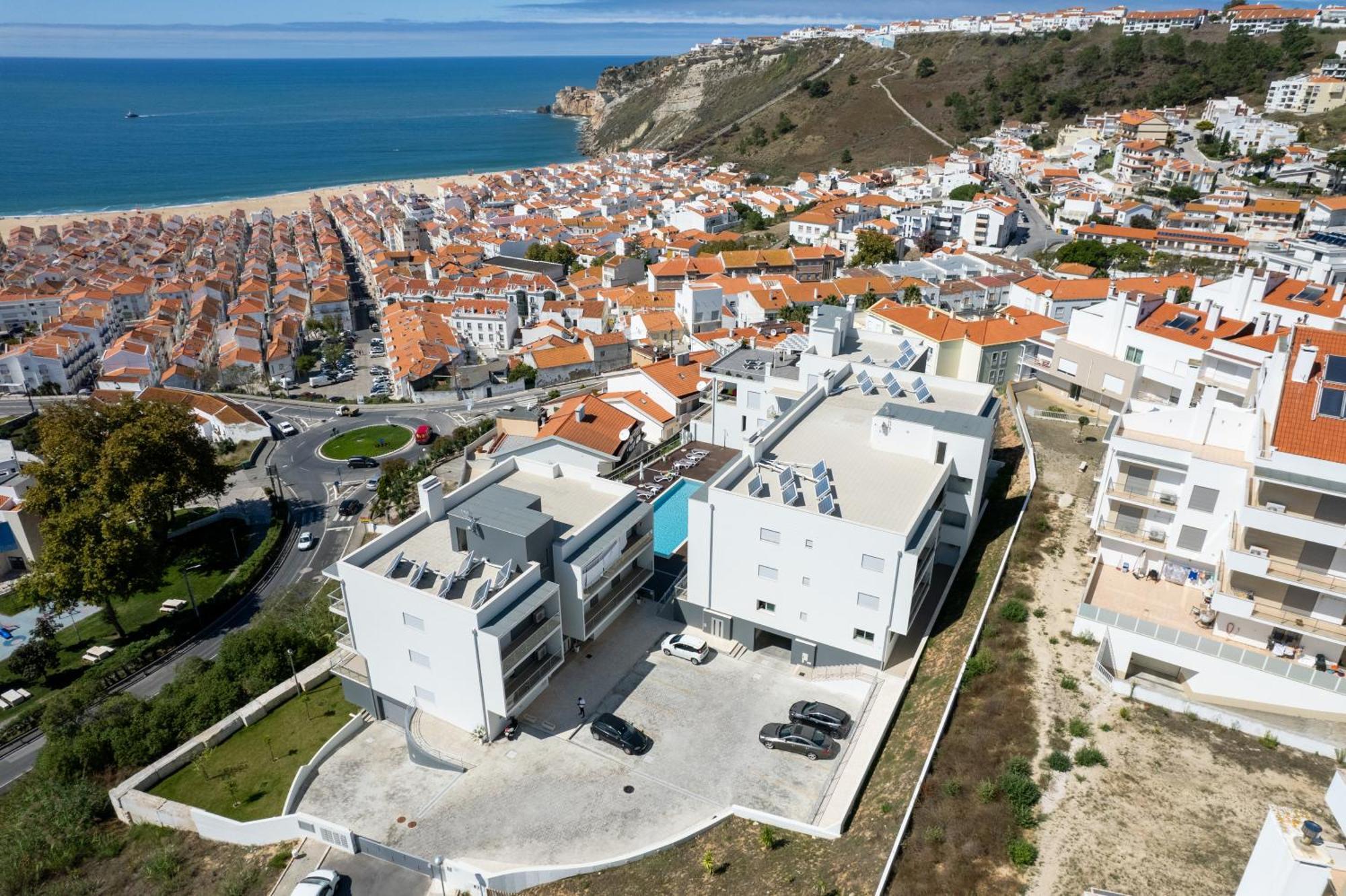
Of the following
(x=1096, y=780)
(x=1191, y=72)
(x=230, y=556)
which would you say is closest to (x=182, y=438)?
(x=230, y=556)

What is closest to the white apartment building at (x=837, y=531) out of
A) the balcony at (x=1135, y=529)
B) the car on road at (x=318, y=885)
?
the balcony at (x=1135, y=529)

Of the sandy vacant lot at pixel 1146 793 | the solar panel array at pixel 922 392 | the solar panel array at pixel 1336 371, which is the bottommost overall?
the sandy vacant lot at pixel 1146 793

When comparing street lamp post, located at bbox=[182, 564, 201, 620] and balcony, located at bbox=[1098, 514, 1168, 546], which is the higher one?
balcony, located at bbox=[1098, 514, 1168, 546]

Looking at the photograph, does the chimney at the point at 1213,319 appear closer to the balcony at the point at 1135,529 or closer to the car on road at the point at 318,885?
the balcony at the point at 1135,529

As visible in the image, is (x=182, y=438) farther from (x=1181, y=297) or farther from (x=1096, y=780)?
(x=1181, y=297)

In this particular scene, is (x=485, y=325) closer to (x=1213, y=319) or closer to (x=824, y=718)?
(x=1213, y=319)

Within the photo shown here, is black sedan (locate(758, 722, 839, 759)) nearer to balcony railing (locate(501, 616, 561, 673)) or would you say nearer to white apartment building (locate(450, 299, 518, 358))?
balcony railing (locate(501, 616, 561, 673))

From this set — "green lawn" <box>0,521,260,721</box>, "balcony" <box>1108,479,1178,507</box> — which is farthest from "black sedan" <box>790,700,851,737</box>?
"green lawn" <box>0,521,260,721</box>
